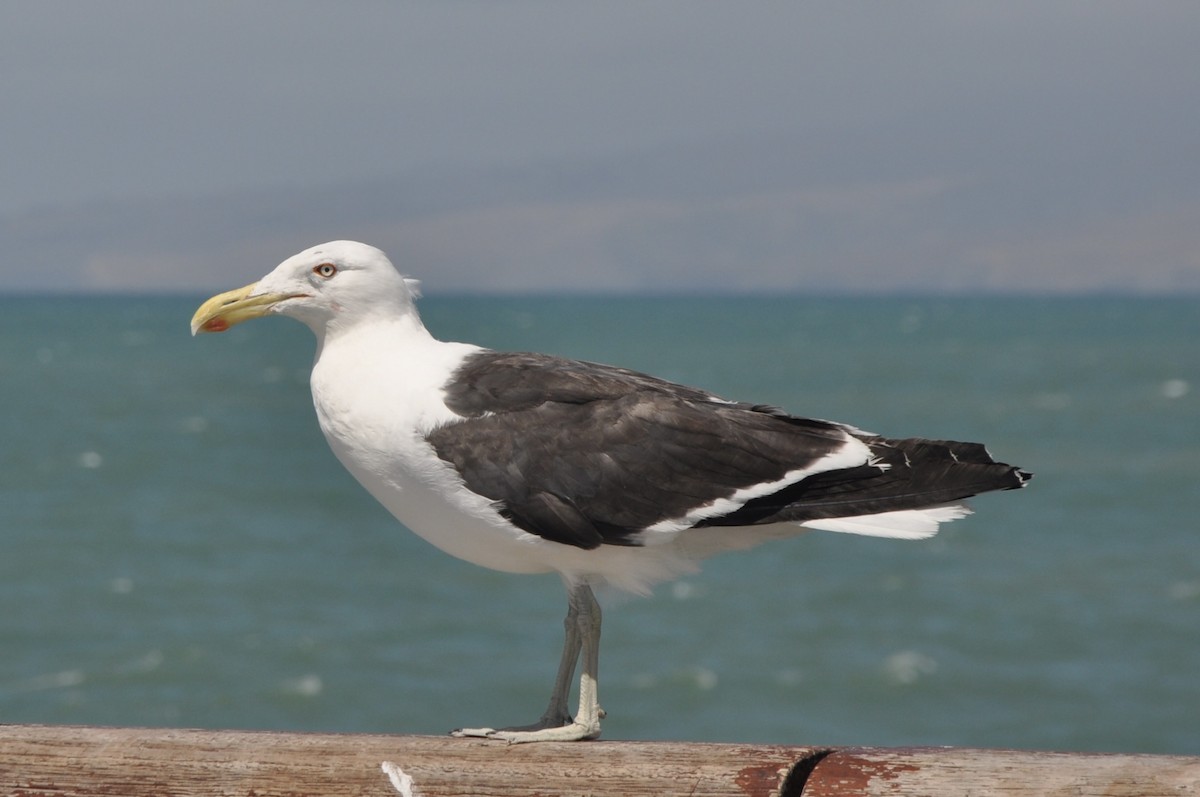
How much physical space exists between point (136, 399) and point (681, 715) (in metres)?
51.1

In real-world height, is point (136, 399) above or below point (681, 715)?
above

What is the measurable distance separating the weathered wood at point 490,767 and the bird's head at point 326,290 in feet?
5.39

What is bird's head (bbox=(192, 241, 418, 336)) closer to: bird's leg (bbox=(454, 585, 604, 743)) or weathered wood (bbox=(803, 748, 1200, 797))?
bird's leg (bbox=(454, 585, 604, 743))

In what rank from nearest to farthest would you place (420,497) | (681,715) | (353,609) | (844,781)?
1. (844,781)
2. (420,497)
3. (681,715)
4. (353,609)

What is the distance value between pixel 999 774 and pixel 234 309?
2.94 meters

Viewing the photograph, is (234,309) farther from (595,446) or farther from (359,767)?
(359,767)

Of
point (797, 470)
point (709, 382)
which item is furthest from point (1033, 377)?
point (797, 470)

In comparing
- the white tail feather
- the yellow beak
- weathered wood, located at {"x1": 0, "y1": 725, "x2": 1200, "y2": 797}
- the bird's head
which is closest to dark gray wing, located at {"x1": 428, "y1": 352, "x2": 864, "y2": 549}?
the white tail feather

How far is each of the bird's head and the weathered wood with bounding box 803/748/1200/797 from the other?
7.51ft

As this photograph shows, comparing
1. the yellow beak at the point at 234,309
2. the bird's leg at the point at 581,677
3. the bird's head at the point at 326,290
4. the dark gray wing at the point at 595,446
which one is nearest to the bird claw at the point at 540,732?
the bird's leg at the point at 581,677

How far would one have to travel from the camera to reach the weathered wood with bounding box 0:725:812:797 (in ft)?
12.8

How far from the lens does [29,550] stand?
33.1m

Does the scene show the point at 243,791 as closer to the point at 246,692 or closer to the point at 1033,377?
the point at 246,692

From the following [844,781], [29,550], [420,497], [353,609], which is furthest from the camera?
[29,550]
